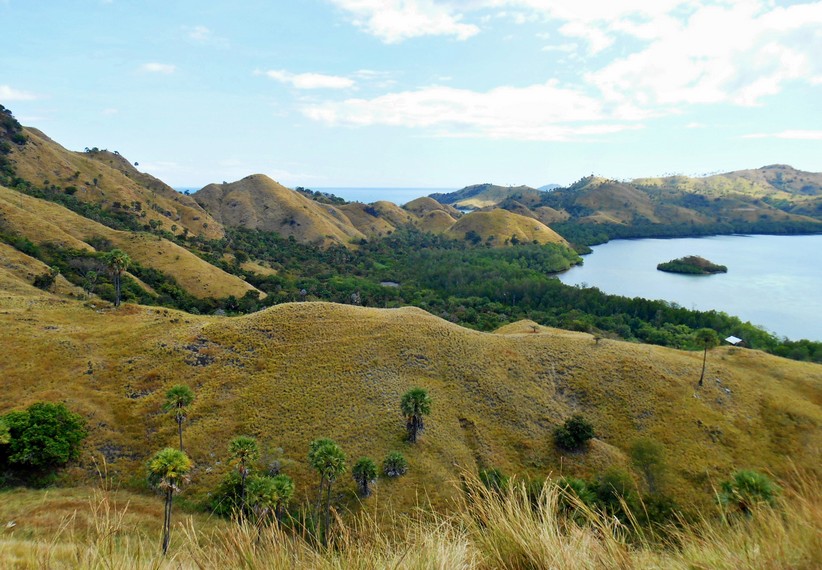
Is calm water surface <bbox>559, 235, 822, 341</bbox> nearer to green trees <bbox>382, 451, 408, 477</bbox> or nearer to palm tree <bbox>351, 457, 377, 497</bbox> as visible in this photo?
green trees <bbox>382, 451, 408, 477</bbox>

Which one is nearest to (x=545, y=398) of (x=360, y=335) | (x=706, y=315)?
(x=360, y=335)

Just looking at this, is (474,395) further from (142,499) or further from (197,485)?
(142,499)

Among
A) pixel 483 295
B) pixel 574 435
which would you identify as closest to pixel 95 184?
Answer: pixel 483 295

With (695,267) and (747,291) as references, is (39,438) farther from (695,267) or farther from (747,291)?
(695,267)

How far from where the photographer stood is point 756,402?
55312 mm

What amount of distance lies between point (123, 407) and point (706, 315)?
126950 mm

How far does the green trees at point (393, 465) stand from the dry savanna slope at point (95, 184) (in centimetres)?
15689

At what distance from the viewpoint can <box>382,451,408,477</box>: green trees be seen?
42.2 m

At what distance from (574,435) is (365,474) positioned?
956 inches

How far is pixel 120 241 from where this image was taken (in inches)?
4670

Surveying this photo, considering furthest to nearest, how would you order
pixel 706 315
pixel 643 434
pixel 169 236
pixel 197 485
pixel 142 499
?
pixel 169 236
pixel 706 315
pixel 643 434
pixel 197 485
pixel 142 499

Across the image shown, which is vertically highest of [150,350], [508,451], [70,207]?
[70,207]

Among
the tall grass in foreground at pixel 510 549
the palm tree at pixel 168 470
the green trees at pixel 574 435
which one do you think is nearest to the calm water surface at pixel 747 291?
the green trees at pixel 574 435

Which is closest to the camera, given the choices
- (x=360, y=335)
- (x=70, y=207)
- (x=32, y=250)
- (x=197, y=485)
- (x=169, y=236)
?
(x=197, y=485)
